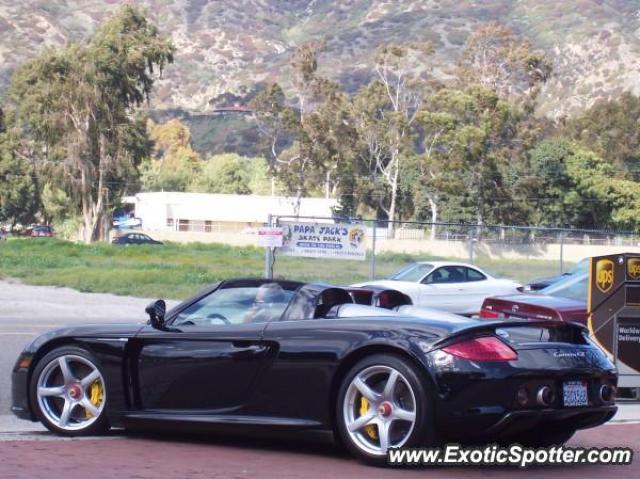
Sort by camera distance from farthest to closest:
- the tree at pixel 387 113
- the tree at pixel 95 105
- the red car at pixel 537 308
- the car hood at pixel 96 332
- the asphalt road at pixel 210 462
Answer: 1. the tree at pixel 387 113
2. the tree at pixel 95 105
3. the red car at pixel 537 308
4. the car hood at pixel 96 332
5. the asphalt road at pixel 210 462

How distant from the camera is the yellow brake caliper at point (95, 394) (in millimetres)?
7991

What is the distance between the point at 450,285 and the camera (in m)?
26.4

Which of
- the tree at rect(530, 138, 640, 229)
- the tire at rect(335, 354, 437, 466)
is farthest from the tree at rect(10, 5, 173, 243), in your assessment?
the tire at rect(335, 354, 437, 466)

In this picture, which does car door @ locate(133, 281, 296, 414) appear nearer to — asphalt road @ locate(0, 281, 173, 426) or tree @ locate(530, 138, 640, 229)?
asphalt road @ locate(0, 281, 173, 426)

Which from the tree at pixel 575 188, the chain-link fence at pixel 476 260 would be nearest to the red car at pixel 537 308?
the chain-link fence at pixel 476 260

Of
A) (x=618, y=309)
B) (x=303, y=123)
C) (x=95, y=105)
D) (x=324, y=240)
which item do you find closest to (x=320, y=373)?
(x=618, y=309)

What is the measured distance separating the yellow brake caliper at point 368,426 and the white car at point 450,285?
18672 millimetres

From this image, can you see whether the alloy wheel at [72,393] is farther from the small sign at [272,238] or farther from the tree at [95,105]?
the tree at [95,105]

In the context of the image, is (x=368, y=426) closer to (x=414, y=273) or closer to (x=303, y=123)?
(x=414, y=273)

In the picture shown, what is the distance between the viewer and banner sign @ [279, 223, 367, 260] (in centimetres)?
2695

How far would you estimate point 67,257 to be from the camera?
159ft

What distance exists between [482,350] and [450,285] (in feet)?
64.8

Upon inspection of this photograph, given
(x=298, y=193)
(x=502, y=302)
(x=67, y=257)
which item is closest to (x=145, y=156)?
(x=298, y=193)

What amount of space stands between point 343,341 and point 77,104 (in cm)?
5820
